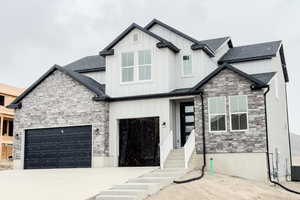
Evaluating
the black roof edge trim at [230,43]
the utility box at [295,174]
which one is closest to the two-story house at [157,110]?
the utility box at [295,174]

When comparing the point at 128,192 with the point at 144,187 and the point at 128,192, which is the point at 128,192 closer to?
the point at 128,192

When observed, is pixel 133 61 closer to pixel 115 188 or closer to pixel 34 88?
pixel 34 88

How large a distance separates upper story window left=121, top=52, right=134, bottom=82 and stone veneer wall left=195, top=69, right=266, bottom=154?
13.9 ft

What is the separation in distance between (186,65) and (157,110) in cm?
321

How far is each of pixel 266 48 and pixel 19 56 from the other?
1734 centimetres

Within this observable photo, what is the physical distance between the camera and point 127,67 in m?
22.8

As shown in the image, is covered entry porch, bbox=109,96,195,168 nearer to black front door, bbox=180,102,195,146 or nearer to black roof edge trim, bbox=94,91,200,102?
black front door, bbox=180,102,195,146

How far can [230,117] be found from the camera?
19.7 meters

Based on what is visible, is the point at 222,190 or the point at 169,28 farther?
the point at 169,28

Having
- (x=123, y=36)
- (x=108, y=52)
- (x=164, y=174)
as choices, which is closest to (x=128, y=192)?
(x=164, y=174)

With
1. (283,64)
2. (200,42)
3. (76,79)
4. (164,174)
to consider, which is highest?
(200,42)

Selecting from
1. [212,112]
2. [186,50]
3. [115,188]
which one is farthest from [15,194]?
[186,50]

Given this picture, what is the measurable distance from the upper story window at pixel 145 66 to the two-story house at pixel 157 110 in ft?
0.18

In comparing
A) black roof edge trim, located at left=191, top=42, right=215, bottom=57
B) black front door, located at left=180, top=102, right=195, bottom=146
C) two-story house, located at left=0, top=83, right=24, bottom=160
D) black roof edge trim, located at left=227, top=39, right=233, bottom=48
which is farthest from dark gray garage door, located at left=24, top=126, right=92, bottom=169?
two-story house, located at left=0, top=83, right=24, bottom=160
